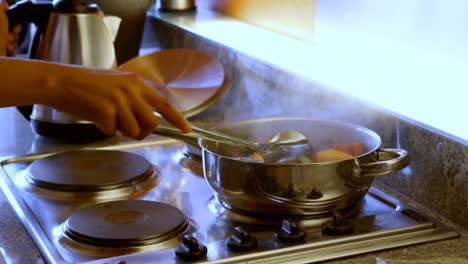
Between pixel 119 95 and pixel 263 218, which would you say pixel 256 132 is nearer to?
pixel 263 218

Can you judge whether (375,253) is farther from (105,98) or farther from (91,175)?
(91,175)

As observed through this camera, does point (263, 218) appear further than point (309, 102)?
No

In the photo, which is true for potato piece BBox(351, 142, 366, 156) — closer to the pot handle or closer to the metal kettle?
the pot handle

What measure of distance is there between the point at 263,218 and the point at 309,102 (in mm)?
412

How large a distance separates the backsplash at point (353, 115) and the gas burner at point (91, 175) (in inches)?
12.6

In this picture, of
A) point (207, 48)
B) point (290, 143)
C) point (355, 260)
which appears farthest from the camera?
point (207, 48)

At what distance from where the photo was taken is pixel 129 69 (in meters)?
1.70

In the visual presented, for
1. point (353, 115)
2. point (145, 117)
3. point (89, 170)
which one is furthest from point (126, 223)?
point (353, 115)

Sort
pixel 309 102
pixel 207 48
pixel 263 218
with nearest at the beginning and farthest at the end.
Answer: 1. pixel 263 218
2. pixel 309 102
3. pixel 207 48

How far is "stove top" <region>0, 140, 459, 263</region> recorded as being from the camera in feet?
3.08

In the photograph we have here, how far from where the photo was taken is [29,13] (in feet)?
4.87

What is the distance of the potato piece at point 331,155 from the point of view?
1.10 m

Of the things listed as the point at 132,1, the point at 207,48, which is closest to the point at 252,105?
the point at 207,48

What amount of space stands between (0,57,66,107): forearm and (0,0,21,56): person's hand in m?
0.53
